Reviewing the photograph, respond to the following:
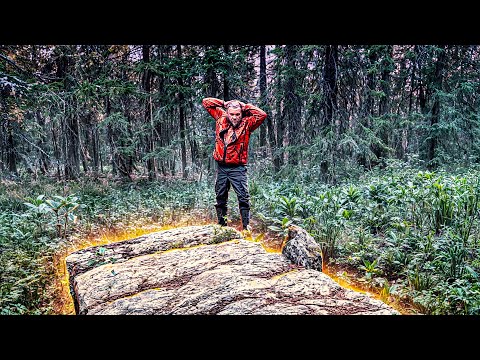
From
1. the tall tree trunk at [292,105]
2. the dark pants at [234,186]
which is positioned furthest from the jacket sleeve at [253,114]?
the tall tree trunk at [292,105]

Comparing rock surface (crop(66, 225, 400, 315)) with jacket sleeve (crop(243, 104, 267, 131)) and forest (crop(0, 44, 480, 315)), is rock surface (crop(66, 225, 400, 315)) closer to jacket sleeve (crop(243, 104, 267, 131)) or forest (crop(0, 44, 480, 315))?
forest (crop(0, 44, 480, 315))

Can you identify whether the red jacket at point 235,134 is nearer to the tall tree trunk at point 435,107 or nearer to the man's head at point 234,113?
the man's head at point 234,113

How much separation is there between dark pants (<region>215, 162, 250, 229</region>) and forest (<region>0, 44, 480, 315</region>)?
2.24 feet

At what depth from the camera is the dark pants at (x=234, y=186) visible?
17.0 feet

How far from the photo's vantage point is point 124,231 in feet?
18.8

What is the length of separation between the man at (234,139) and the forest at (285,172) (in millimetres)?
979

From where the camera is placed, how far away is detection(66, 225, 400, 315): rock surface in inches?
114

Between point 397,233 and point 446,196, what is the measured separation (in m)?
1.02

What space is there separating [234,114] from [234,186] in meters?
1.34

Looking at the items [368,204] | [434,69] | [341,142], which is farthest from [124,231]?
[434,69]

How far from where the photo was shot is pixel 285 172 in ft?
29.2
